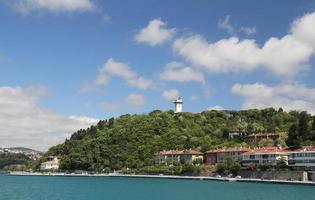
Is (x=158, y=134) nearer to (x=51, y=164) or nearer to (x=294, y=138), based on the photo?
(x=51, y=164)

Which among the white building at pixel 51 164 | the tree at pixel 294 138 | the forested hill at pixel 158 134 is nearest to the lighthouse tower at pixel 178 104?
the forested hill at pixel 158 134

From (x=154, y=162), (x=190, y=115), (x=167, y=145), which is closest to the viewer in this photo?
(x=154, y=162)

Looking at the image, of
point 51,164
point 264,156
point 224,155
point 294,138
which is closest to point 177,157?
point 224,155

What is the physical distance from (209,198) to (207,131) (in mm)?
92821

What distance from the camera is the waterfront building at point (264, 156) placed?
100 m

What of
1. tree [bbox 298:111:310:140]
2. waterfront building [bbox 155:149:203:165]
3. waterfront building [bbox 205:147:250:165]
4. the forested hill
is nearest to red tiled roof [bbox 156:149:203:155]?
waterfront building [bbox 155:149:203:165]

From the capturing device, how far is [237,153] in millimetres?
118062

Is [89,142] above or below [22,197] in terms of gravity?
above

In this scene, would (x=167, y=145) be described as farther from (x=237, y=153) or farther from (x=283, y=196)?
(x=283, y=196)

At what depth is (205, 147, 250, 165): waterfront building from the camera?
11693 centimetres

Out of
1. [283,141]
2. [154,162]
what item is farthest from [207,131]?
[283,141]

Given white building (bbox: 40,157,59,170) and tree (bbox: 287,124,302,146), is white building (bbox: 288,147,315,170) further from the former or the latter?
white building (bbox: 40,157,59,170)

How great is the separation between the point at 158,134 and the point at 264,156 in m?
49.5

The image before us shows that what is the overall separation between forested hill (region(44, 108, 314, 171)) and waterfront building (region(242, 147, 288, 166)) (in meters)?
25.1
